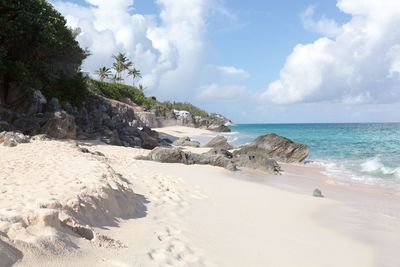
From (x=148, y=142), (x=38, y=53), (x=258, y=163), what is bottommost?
(x=258, y=163)

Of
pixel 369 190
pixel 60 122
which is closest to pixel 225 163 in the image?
pixel 369 190

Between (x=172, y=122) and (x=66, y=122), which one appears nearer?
(x=66, y=122)

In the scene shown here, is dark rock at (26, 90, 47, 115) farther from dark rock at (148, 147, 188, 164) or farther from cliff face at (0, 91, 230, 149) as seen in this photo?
dark rock at (148, 147, 188, 164)

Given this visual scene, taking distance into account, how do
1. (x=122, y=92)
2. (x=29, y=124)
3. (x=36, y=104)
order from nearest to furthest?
(x=29, y=124) → (x=36, y=104) → (x=122, y=92)

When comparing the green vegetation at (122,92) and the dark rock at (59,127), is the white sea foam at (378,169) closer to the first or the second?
the dark rock at (59,127)

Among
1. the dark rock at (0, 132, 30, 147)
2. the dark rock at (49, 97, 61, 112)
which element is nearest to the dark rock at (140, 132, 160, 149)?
the dark rock at (49, 97, 61, 112)

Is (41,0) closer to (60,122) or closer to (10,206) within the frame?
(60,122)

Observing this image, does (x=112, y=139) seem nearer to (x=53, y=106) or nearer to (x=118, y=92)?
(x=53, y=106)

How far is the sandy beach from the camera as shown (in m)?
4.43

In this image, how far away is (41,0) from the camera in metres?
26.4

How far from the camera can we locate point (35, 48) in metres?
24.4

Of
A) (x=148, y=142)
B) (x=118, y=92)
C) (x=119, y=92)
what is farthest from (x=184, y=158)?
(x=119, y=92)

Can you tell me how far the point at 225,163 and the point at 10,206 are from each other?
481 inches

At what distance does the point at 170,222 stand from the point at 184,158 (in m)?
9.97
